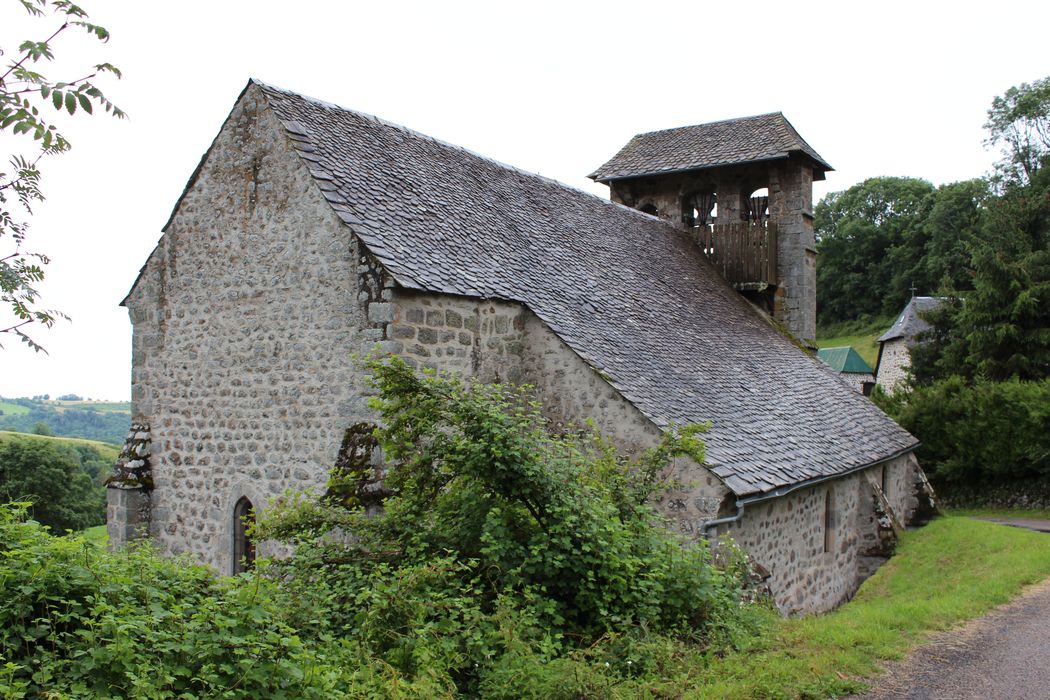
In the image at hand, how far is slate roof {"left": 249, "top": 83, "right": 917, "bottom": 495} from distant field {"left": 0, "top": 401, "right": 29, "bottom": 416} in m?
46.2

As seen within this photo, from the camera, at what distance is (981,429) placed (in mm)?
22766

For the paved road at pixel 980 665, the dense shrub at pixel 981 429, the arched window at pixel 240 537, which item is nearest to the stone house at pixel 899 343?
the dense shrub at pixel 981 429

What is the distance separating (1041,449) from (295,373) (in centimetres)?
1962

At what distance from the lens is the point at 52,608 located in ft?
15.5

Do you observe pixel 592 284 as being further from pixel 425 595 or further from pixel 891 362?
pixel 891 362

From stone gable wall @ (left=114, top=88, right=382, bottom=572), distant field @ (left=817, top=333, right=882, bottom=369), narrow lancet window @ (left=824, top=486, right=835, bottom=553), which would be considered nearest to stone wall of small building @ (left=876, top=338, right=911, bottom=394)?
distant field @ (left=817, top=333, right=882, bottom=369)

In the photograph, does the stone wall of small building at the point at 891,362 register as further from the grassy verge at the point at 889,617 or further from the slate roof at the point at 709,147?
the grassy verge at the point at 889,617

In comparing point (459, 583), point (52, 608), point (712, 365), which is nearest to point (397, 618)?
point (459, 583)

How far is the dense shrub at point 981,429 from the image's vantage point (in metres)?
21.8

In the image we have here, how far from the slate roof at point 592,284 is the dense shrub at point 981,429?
227 inches

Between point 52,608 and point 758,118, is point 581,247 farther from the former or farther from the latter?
point 52,608

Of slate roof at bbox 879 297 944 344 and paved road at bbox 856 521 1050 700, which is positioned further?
slate roof at bbox 879 297 944 344

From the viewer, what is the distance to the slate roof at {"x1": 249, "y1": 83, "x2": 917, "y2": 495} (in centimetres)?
1097

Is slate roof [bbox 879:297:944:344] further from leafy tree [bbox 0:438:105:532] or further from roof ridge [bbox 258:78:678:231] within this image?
leafy tree [bbox 0:438:105:532]
